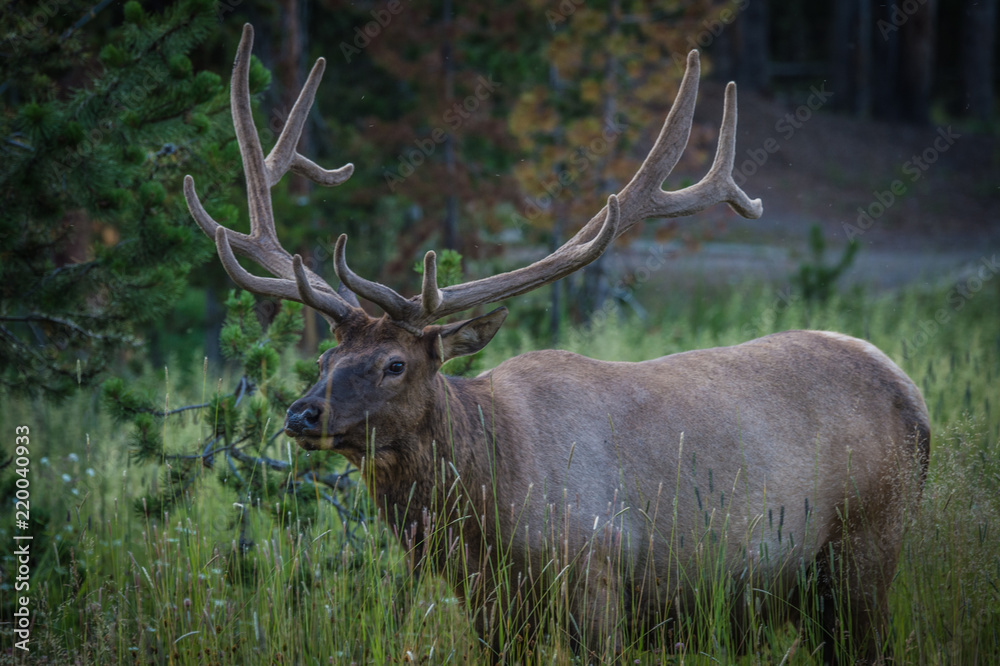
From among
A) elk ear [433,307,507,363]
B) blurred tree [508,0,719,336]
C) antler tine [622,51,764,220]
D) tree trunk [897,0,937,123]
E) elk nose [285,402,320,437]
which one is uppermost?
tree trunk [897,0,937,123]

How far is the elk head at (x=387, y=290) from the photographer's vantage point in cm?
362

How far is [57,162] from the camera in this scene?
4734 millimetres

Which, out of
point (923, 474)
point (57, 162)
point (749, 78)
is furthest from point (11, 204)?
point (749, 78)

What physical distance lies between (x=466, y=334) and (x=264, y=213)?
1.28m

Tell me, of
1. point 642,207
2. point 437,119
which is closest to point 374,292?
point 642,207

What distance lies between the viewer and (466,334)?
4.00m

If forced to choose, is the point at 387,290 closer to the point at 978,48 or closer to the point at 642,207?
the point at 642,207

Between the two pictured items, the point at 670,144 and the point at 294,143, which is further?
the point at 294,143

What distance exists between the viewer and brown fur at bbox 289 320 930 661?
3.66 metres

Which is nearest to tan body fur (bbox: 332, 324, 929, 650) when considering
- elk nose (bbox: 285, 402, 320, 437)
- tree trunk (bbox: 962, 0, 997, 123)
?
elk nose (bbox: 285, 402, 320, 437)

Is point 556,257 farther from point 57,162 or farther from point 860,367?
point 57,162

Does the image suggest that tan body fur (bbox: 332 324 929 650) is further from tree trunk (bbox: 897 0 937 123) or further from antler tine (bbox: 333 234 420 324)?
tree trunk (bbox: 897 0 937 123)

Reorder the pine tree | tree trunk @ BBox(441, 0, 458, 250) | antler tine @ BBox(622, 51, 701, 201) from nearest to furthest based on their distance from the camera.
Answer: antler tine @ BBox(622, 51, 701, 201) → the pine tree → tree trunk @ BBox(441, 0, 458, 250)

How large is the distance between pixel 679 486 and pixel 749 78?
2958cm
